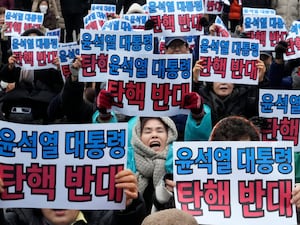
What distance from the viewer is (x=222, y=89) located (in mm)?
6504

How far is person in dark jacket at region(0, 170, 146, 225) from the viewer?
154 inches

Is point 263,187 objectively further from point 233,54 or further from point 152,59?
point 233,54

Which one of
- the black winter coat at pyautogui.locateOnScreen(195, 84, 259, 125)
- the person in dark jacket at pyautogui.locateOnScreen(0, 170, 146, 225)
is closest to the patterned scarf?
the person in dark jacket at pyautogui.locateOnScreen(0, 170, 146, 225)

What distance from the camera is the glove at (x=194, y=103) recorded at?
17.1 feet

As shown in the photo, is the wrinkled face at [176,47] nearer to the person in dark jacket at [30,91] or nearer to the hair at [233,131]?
the person in dark jacket at [30,91]

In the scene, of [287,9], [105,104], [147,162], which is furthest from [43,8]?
[147,162]

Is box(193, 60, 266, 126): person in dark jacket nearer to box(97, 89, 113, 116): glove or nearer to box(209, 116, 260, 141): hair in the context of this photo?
box(97, 89, 113, 116): glove

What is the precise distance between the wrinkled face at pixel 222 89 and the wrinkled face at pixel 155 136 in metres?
1.24

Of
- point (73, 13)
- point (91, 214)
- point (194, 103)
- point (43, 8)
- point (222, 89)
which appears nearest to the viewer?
point (91, 214)

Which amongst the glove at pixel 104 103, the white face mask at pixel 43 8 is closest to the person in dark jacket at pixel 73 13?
the white face mask at pixel 43 8

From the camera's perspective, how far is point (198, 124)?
5203 millimetres

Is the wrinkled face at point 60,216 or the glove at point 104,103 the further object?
the glove at point 104,103

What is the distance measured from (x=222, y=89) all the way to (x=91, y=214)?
8.33 feet

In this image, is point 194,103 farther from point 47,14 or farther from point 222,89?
point 47,14
